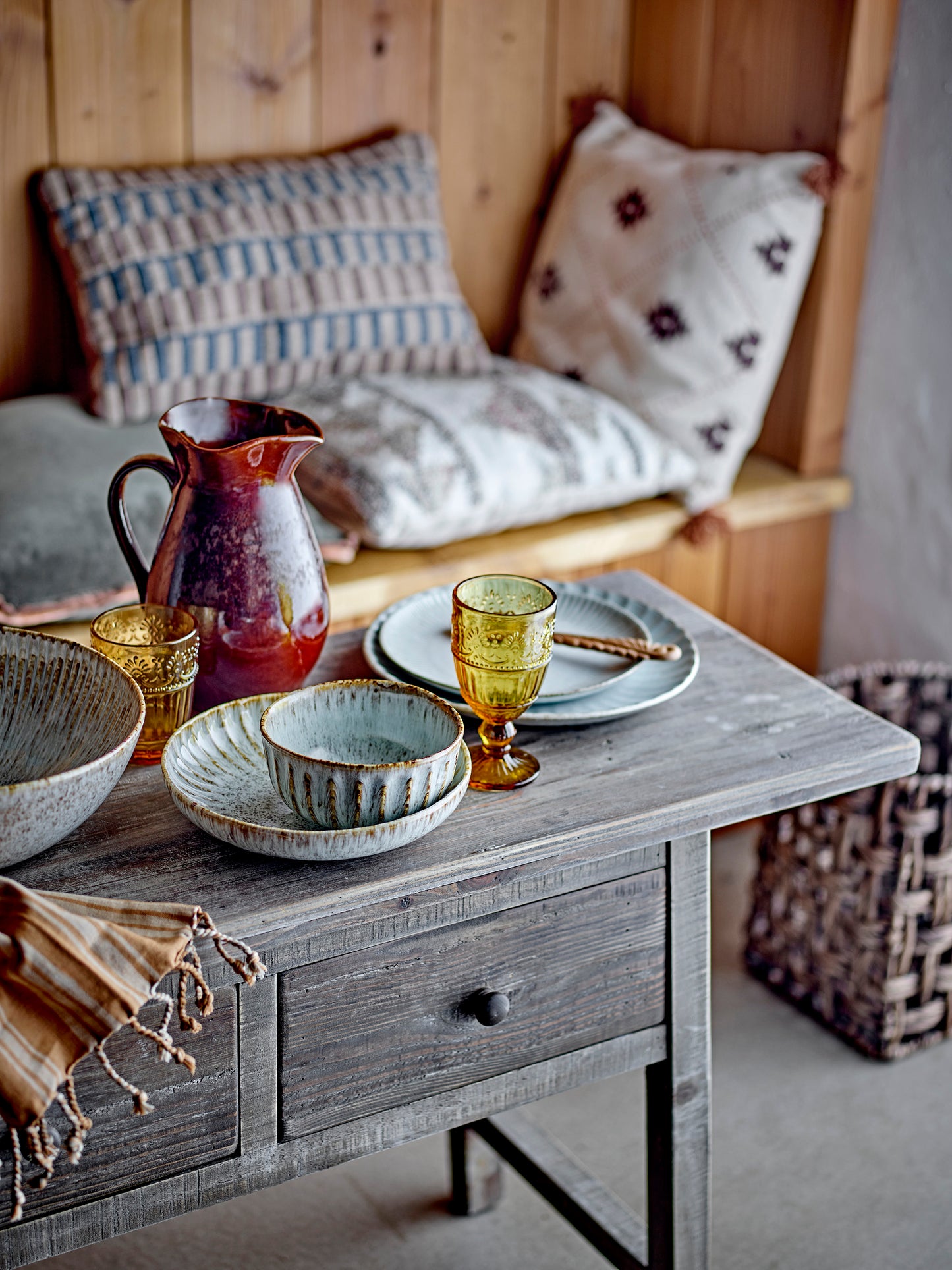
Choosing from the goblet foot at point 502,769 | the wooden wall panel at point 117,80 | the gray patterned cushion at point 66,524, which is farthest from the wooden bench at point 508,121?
the goblet foot at point 502,769

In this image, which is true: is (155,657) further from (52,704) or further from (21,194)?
(21,194)

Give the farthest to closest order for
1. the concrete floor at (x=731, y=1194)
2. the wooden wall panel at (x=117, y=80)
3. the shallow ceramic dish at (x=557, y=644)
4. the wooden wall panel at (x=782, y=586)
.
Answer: the wooden wall panel at (x=782, y=586) < the wooden wall panel at (x=117, y=80) < the concrete floor at (x=731, y=1194) < the shallow ceramic dish at (x=557, y=644)

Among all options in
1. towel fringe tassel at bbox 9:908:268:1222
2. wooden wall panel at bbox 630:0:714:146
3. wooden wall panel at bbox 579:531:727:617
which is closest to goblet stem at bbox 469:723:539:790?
towel fringe tassel at bbox 9:908:268:1222

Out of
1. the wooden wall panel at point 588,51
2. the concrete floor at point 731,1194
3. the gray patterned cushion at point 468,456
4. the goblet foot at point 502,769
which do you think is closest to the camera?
the goblet foot at point 502,769

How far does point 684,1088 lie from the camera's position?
1012mm

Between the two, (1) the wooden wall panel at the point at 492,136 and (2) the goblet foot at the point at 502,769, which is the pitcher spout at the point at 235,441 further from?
(1) the wooden wall panel at the point at 492,136

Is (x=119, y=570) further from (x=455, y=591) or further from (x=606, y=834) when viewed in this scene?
(x=606, y=834)

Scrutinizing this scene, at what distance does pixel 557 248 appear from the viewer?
6.79 ft

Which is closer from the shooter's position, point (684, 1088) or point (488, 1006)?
point (488, 1006)

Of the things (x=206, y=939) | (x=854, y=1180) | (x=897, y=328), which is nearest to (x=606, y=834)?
(x=206, y=939)

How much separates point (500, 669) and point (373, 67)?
140cm

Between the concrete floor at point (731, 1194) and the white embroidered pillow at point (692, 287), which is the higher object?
the white embroidered pillow at point (692, 287)

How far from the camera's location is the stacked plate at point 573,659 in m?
1.01

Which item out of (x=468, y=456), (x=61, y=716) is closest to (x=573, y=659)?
(x=61, y=716)
